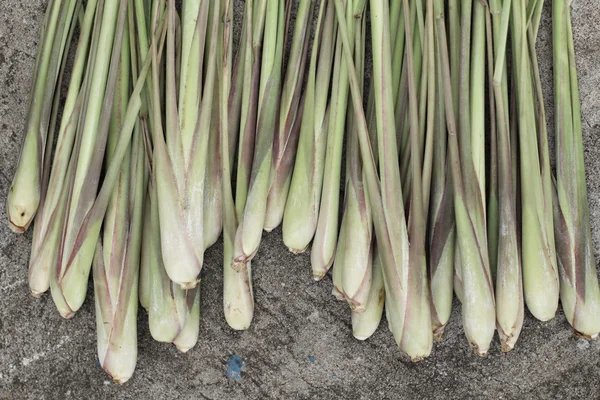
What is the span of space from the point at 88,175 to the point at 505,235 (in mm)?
789

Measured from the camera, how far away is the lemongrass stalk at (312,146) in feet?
3.47

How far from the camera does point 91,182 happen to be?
1.06m

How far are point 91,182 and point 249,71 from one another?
14.8 inches

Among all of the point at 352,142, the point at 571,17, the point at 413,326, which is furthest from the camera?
the point at 571,17

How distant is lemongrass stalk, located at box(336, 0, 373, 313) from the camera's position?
1.01 metres

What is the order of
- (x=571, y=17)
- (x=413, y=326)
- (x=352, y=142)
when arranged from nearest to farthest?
(x=413, y=326)
(x=352, y=142)
(x=571, y=17)

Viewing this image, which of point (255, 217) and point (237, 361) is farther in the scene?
point (237, 361)

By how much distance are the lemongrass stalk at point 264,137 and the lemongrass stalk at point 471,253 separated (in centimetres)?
33

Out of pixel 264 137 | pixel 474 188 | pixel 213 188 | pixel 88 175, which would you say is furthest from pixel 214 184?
pixel 474 188


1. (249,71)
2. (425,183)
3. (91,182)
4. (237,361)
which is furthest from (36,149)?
(425,183)

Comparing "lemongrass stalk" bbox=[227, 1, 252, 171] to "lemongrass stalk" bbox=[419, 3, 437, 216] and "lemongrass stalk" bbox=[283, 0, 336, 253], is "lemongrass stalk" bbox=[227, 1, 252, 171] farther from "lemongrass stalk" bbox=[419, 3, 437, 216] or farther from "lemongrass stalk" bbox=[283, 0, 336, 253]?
"lemongrass stalk" bbox=[419, 3, 437, 216]

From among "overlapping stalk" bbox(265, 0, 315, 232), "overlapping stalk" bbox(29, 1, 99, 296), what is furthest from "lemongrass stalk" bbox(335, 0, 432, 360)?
"overlapping stalk" bbox(29, 1, 99, 296)

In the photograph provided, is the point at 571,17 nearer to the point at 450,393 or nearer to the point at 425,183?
the point at 425,183

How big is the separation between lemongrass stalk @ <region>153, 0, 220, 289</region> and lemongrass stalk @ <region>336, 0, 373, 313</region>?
10.7 inches
